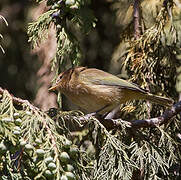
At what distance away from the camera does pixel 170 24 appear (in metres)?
4.29

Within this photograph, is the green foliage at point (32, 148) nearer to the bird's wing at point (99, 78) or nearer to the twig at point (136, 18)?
the bird's wing at point (99, 78)

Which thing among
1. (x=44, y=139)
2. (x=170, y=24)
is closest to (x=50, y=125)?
(x=44, y=139)

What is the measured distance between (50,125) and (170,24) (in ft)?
6.83

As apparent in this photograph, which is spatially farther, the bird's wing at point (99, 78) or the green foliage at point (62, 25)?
the bird's wing at point (99, 78)

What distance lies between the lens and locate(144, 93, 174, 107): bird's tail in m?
3.99

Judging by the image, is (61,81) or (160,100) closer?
(160,100)

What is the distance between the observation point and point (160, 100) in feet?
13.2

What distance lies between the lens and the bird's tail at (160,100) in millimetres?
3994

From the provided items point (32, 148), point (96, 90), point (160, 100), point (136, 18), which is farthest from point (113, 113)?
point (32, 148)

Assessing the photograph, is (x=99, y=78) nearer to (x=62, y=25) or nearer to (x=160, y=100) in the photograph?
(x=160, y=100)

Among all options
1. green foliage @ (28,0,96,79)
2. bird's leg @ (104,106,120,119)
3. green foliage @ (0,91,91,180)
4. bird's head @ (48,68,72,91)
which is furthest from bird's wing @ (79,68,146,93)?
green foliage @ (0,91,91,180)

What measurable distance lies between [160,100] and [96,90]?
62cm

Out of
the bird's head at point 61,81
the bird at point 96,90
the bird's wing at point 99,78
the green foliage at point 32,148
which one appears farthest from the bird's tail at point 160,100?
the green foliage at point 32,148

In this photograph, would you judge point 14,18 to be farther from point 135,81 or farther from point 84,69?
point 135,81
